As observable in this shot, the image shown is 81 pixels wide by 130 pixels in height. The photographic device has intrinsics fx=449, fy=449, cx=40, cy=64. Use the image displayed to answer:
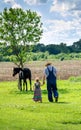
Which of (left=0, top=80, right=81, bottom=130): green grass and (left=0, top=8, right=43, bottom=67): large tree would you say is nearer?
(left=0, top=80, right=81, bottom=130): green grass

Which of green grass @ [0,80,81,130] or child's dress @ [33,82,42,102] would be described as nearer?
green grass @ [0,80,81,130]

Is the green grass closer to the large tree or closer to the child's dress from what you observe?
the child's dress

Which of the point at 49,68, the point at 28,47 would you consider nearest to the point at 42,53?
the point at 28,47

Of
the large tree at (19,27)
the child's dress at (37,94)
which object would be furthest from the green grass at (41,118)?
the large tree at (19,27)

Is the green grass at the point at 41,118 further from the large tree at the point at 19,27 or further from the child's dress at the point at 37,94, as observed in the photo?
the large tree at the point at 19,27

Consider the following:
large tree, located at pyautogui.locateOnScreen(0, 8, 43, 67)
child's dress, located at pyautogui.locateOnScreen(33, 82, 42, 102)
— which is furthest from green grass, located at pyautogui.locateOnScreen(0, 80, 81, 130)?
large tree, located at pyautogui.locateOnScreen(0, 8, 43, 67)

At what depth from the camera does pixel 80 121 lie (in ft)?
61.8

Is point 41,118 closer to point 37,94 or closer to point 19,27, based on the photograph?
point 37,94

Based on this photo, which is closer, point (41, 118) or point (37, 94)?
point (41, 118)

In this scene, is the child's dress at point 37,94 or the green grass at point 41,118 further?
the child's dress at point 37,94

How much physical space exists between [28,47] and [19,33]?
179 cm

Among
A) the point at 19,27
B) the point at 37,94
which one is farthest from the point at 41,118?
the point at 19,27

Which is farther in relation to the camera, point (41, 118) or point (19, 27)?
point (19, 27)

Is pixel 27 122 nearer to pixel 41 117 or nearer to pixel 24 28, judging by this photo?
pixel 41 117
